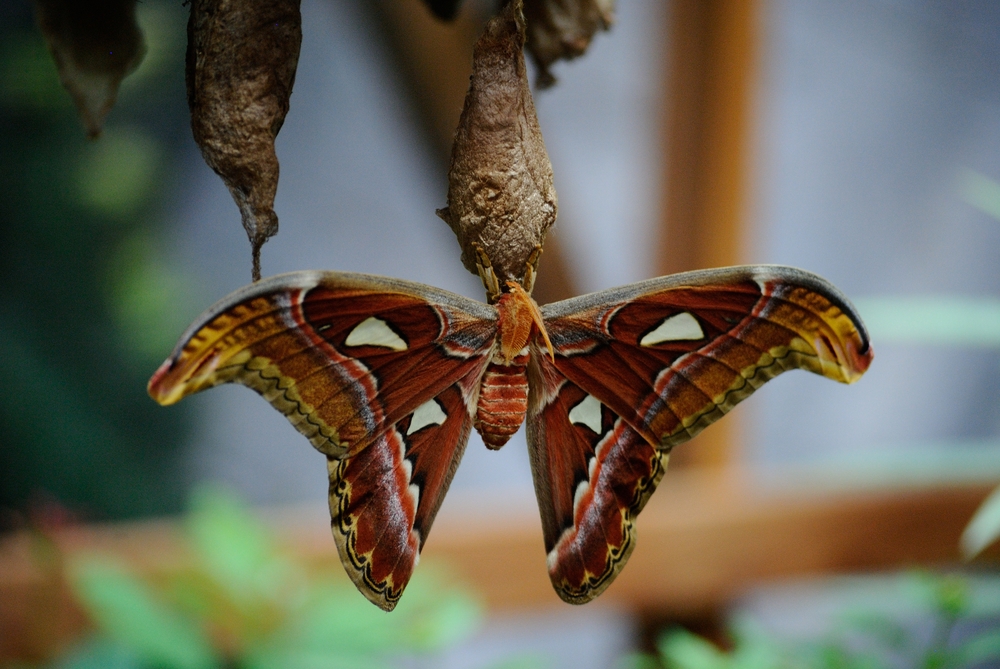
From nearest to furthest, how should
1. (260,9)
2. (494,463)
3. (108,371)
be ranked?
(260,9) < (108,371) < (494,463)

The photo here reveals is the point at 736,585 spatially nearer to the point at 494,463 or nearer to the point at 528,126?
the point at 494,463

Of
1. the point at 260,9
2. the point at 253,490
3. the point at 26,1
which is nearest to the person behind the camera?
the point at 260,9

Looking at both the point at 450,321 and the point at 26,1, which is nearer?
the point at 450,321

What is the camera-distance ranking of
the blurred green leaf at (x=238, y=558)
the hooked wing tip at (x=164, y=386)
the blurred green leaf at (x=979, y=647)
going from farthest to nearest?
the blurred green leaf at (x=238, y=558) < the blurred green leaf at (x=979, y=647) < the hooked wing tip at (x=164, y=386)

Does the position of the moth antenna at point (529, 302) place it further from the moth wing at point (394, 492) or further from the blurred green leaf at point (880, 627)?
the blurred green leaf at point (880, 627)

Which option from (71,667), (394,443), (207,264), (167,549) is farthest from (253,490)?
(394,443)

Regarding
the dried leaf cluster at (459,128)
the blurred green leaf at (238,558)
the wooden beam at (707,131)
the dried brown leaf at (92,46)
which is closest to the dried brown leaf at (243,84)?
the dried leaf cluster at (459,128)

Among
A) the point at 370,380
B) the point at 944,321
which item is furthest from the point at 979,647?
the point at 370,380
